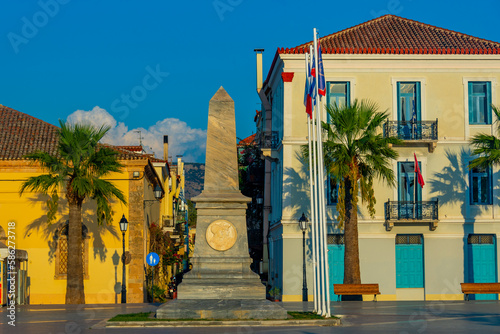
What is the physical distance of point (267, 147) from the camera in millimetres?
40562

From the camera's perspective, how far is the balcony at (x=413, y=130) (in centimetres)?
3712

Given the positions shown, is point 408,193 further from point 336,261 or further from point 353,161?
point 353,161

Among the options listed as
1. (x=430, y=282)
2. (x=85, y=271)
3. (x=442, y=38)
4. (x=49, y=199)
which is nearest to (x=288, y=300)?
(x=430, y=282)

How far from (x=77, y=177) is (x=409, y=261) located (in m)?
15.4

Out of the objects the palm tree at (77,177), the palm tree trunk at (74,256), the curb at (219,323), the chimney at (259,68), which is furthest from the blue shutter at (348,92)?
the curb at (219,323)

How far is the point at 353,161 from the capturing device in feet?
111

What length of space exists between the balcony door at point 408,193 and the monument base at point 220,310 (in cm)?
1720

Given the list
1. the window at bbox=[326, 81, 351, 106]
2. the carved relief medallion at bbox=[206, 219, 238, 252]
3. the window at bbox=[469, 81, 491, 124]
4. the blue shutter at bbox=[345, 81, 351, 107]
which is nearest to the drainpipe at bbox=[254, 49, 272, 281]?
the window at bbox=[326, 81, 351, 106]

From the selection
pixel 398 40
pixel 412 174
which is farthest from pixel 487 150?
pixel 398 40

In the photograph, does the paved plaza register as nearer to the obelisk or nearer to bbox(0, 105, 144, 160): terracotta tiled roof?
the obelisk

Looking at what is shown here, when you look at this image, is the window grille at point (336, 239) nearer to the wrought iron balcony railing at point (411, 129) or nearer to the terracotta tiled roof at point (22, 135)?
the wrought iron balcony railing at point (411, 129)

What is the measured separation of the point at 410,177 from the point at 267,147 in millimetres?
7345

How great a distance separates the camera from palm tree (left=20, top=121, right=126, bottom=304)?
34719 mm

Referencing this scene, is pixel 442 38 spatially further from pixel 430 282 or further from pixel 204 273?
pixel 204 273
